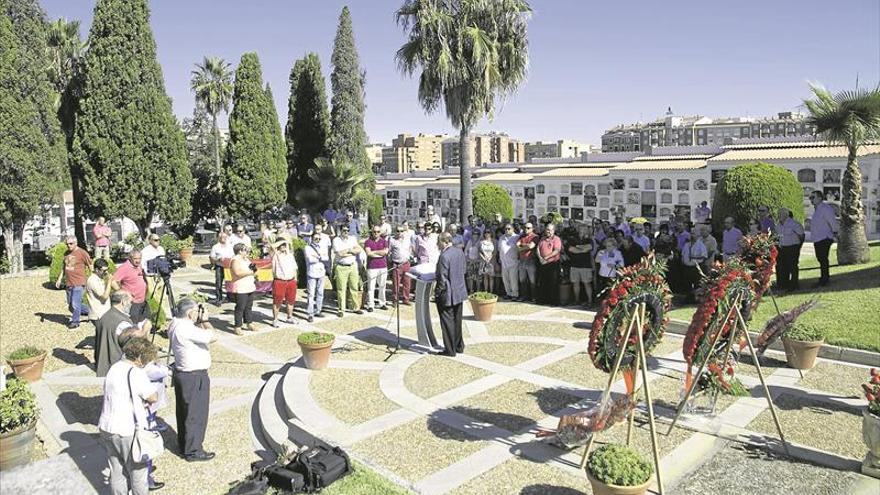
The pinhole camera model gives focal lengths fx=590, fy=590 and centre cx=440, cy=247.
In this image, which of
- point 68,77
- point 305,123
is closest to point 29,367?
point 305,123

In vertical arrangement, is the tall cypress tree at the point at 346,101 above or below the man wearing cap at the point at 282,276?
above

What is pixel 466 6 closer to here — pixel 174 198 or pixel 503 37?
pixel 503 37

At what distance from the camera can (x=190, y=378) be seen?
6.65 meters

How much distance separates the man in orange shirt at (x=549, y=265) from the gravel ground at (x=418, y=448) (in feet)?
23.8

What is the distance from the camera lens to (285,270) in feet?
40.6

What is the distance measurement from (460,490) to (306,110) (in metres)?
30.6

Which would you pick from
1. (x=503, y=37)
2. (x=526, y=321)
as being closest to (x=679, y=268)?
(x=526, y=321)

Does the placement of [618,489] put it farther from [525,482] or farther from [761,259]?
[761,259]

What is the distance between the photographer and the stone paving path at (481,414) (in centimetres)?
588

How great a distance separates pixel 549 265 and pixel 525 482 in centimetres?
855

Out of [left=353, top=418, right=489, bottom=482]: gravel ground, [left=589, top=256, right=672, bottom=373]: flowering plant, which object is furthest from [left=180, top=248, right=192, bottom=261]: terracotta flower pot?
[left=589, top=256, right=672, bottom=373]: flowering plant

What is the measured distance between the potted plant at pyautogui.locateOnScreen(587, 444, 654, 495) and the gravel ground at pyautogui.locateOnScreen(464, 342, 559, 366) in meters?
4.40

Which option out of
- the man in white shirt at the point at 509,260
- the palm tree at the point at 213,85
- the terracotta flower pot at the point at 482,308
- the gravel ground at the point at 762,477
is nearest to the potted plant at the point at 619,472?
the gravel ground at the point at 762,477

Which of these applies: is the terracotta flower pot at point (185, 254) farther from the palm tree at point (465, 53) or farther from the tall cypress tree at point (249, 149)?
the palm tree at point (465, 53)
